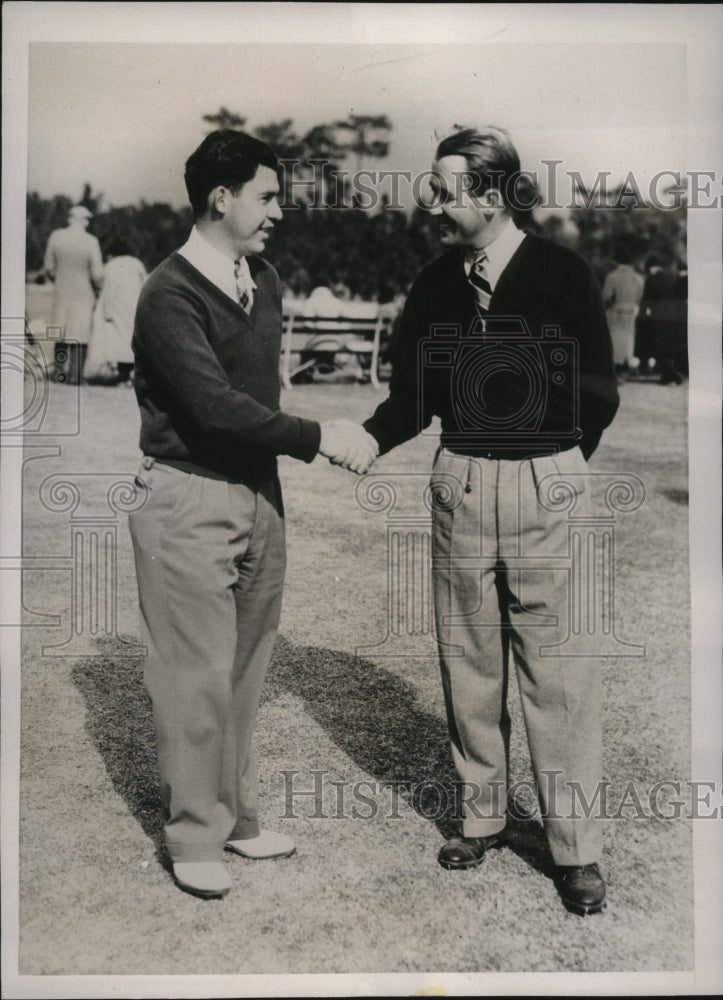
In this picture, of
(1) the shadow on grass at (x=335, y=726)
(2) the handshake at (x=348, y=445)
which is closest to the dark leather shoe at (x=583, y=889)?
(1) the shadow on grass at (x=335, y=726)

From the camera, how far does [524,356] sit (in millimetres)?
3170

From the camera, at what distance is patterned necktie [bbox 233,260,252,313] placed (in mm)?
3098

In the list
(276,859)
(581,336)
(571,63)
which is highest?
(571,63)

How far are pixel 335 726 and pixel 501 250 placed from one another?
169 centimetres

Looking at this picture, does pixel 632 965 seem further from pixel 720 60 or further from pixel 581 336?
pixel 720 60

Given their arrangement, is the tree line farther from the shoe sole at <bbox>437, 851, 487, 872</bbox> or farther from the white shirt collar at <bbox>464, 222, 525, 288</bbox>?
the shoe sole at <bbox>437, 851, 487, 872</bbox>

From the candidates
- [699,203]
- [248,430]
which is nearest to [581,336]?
[699,203]

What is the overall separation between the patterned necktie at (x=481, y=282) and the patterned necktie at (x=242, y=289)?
610 mm

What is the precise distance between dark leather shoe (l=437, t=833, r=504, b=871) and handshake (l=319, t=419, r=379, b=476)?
1101 mm

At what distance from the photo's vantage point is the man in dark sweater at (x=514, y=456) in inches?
123

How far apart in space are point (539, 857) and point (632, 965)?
38 cm

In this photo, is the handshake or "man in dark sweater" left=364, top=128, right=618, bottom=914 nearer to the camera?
"man in dark sweater" left=364, top=128, right=618, bottom=914

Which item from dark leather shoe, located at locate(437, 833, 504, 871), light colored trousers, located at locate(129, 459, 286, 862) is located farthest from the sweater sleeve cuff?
dark leather shoe, located at locate(437, 833, 504, 871)

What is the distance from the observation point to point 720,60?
→ 11.4ft
